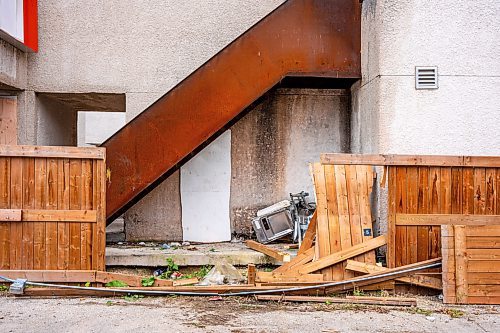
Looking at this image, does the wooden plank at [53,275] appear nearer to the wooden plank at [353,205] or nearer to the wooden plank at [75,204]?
the wooden plank at [75,204]

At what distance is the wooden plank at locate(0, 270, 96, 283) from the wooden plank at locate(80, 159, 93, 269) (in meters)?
0.12

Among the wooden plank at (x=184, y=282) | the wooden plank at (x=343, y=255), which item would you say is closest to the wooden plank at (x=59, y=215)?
the wooden plank at (x=184, y=282)

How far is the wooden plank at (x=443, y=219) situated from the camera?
681 centimetres

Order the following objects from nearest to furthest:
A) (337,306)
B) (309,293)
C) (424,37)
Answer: (337,306)
(309,293)
(424,37)

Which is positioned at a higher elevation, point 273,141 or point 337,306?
point 273,141

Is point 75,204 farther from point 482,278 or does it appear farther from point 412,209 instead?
point 482,278

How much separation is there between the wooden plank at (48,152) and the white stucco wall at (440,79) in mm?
4223

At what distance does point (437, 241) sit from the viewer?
22.3 feet

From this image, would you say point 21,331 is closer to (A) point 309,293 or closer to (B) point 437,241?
(A) point 309,293

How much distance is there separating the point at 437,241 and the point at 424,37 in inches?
118

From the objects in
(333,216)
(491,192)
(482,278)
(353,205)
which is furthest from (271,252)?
(491,192)

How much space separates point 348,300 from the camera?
20.4ft

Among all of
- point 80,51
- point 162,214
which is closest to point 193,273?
point 162,214

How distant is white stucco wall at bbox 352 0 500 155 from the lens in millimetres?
7441
